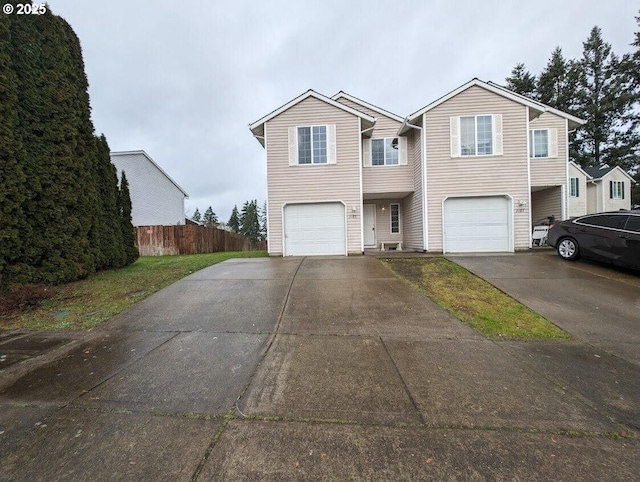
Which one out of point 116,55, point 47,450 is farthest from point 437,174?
point 116,55

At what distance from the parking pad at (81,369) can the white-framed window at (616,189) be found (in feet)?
102

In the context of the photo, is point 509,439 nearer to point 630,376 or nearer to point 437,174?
point 630,376

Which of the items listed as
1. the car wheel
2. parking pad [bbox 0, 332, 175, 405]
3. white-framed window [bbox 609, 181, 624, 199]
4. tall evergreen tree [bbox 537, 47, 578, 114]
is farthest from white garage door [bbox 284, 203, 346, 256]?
tall evergreen tree [bbox 537, 47, 578, 114]

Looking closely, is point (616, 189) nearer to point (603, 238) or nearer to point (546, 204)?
point (546, 204)

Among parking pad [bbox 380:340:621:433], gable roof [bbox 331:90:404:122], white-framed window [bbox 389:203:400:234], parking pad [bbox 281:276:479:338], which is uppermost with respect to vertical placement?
gable roof [bbox 331:90:404:122]

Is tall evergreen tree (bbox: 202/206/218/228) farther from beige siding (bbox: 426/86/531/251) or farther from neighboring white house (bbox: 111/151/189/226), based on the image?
beige siding (bbox: 426/86/531/251)

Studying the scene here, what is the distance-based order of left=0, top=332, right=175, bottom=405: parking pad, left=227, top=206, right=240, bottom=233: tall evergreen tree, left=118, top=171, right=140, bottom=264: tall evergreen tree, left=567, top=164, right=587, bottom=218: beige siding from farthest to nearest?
left=227, top=206, right=240, bottom=233: tall evergreen tree
left=567, top=164, right=587, bottom=218: beige siding
left=118, top=171, right=140, bottom=264: tall evergreen tree
left=0, top=332, right=175, bottom=405: parking pad

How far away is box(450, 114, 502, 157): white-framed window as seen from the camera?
36.1 feet

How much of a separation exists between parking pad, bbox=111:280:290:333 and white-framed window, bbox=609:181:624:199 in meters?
→ 28.5

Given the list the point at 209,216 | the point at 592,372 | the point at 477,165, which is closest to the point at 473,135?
the point at 477,165

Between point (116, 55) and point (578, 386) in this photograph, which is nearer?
point (578, 386)

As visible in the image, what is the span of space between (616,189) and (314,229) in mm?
26242

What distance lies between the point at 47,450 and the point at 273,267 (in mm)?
6694

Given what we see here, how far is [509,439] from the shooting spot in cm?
200
